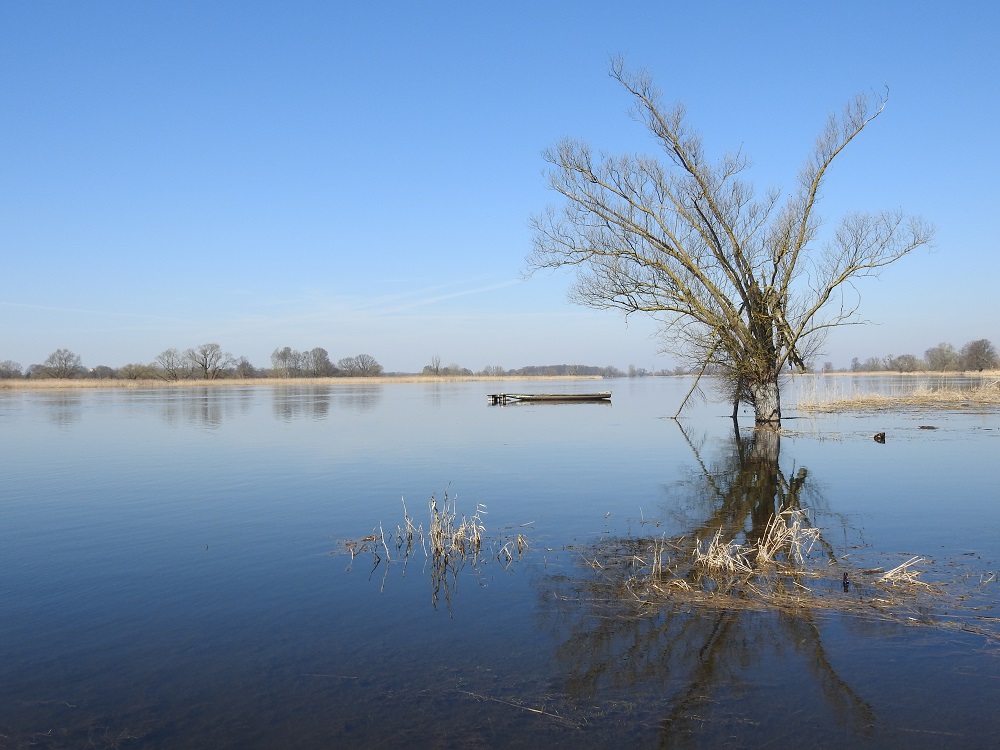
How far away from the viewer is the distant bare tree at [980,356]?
88.8m

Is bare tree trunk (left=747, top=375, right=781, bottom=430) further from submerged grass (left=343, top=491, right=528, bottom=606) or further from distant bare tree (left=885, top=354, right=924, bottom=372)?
distant bare tree (left=885, top=354, right=924, bottom=372)

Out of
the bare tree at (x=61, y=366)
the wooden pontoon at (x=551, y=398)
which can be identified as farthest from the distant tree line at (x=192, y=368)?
the wooden pontoon at (x=551, y=398)

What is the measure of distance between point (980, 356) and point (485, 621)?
101 meters

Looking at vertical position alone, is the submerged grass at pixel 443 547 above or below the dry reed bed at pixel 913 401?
below

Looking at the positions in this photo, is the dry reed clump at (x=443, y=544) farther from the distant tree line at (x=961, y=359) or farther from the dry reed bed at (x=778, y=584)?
the distant tree line at (x=961, y=359)

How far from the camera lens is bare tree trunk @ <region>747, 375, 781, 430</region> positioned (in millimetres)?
23859

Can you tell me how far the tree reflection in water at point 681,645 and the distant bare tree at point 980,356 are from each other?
3829 inches

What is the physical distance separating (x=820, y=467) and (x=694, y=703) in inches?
472

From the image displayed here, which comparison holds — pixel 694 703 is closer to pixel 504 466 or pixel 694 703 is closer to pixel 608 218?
pixel 504 466

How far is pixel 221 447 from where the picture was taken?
67.6 feet

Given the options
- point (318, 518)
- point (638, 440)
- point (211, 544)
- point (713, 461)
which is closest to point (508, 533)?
point (318, 518)

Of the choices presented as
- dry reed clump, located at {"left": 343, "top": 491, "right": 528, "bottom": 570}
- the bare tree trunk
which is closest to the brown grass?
the bare tree trunk

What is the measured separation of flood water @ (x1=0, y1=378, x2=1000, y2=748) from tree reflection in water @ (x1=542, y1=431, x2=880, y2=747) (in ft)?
0.08

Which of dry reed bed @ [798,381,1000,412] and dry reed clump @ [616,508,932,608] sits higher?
dry reed bed @ [798,381,1000,412]
